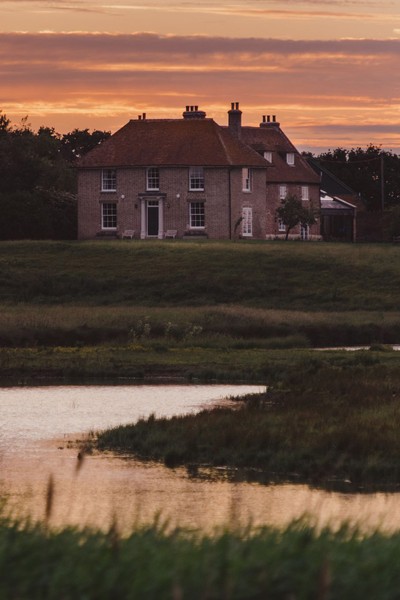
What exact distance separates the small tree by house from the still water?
7571 centimetres

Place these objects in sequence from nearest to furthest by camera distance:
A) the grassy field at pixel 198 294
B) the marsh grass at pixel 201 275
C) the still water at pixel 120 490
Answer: the still water at pixel 120 490 → the grassy field at pixel 198 294 → the marsh grass at pixel 201 275

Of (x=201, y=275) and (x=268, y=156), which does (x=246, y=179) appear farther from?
(x=201, y=275)

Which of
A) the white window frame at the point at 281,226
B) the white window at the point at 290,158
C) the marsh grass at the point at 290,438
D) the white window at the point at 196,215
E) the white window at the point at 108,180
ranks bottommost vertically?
the marsh grass at the point at 290,438

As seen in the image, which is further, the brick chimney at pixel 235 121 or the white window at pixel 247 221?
the brick chimney at pixel 235 121

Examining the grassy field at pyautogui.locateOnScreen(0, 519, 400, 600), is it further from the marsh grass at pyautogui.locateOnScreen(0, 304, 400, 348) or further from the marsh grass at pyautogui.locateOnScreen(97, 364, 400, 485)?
the marsh grass at pyautogui.locateOnScreen(0, 304, 400, 348)

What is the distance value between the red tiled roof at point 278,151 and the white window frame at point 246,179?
976cm

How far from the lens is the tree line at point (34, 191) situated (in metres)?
103

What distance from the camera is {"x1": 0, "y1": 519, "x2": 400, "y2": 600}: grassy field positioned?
11523mm

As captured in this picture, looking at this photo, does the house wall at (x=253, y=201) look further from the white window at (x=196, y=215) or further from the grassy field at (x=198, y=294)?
the grassy field at (x=198, y=294)

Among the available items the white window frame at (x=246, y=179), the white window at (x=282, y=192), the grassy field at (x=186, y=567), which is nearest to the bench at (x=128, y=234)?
the white window frame at (x=246, y=179)

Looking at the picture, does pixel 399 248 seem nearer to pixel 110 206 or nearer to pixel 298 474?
pixel 110 206

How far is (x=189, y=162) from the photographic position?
354 ft

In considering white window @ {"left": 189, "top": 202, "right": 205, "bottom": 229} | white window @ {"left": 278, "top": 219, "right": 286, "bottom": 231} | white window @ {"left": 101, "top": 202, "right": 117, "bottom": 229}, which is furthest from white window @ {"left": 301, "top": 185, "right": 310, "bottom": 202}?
white window @ {"left": 101, "top": 202, "right": 117, "bottom": 229}

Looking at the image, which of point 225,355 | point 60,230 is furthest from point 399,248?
point 225,355
